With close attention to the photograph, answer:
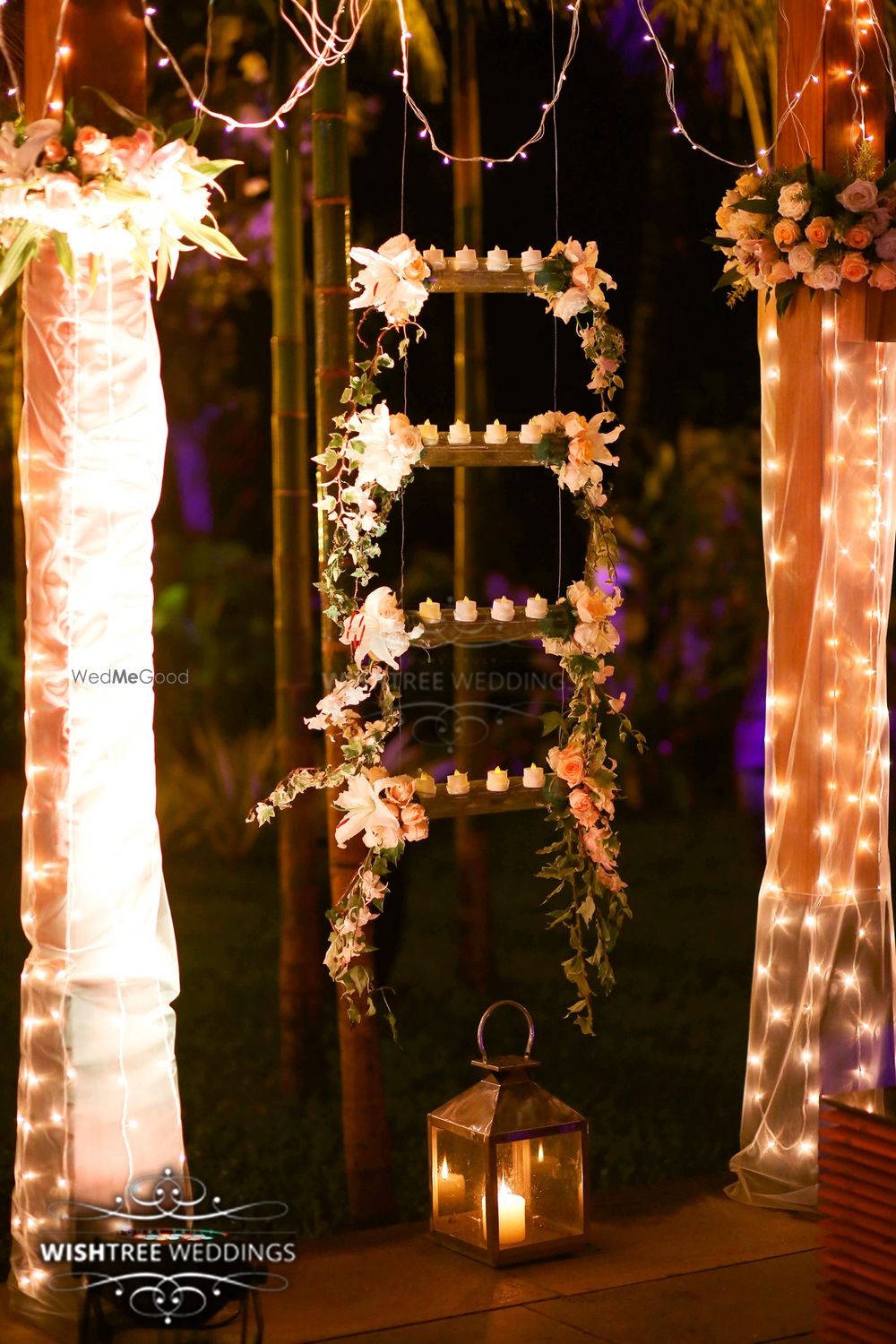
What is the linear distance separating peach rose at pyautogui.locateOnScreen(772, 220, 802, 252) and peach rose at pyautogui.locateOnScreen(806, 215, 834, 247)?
0.12 feet

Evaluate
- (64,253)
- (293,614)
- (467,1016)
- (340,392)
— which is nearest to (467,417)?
(340,392)

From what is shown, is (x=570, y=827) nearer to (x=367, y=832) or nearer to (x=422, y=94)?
(x=367, y=832)

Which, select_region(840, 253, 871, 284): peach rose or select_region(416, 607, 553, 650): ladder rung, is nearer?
select_region(416, 607, 553, 650): ladder rung

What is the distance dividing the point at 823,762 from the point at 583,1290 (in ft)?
4.72

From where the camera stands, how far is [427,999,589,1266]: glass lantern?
3.91m

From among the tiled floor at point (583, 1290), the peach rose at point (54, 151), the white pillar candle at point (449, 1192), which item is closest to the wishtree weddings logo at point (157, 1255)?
the tiled floor at point (583, 1290)

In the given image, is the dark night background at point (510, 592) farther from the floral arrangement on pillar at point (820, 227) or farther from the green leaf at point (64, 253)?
the green leaf at point (64, 253)

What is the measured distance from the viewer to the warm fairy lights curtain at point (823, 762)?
435cm

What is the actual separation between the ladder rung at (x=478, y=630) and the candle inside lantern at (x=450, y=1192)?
123 cm

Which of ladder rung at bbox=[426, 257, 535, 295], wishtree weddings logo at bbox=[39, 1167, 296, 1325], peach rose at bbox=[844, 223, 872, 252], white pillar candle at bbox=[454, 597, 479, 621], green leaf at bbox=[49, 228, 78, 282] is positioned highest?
peach rose at bbox=[844, 223, 872, 252]

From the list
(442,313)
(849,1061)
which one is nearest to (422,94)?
(442,313)

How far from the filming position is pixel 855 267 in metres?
4.20

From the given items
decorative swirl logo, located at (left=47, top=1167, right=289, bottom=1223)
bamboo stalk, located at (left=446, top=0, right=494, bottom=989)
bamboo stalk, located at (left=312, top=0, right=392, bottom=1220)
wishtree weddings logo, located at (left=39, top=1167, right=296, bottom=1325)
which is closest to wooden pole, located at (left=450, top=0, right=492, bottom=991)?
bamboo stalk, located at (left=446, top=0, right=494, bottom=989)

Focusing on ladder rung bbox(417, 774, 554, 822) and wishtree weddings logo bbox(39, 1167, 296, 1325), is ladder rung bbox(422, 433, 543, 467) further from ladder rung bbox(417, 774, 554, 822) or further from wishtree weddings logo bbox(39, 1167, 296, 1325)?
wishtree weddings logo bbox(39, 1167, 296, 1325)
